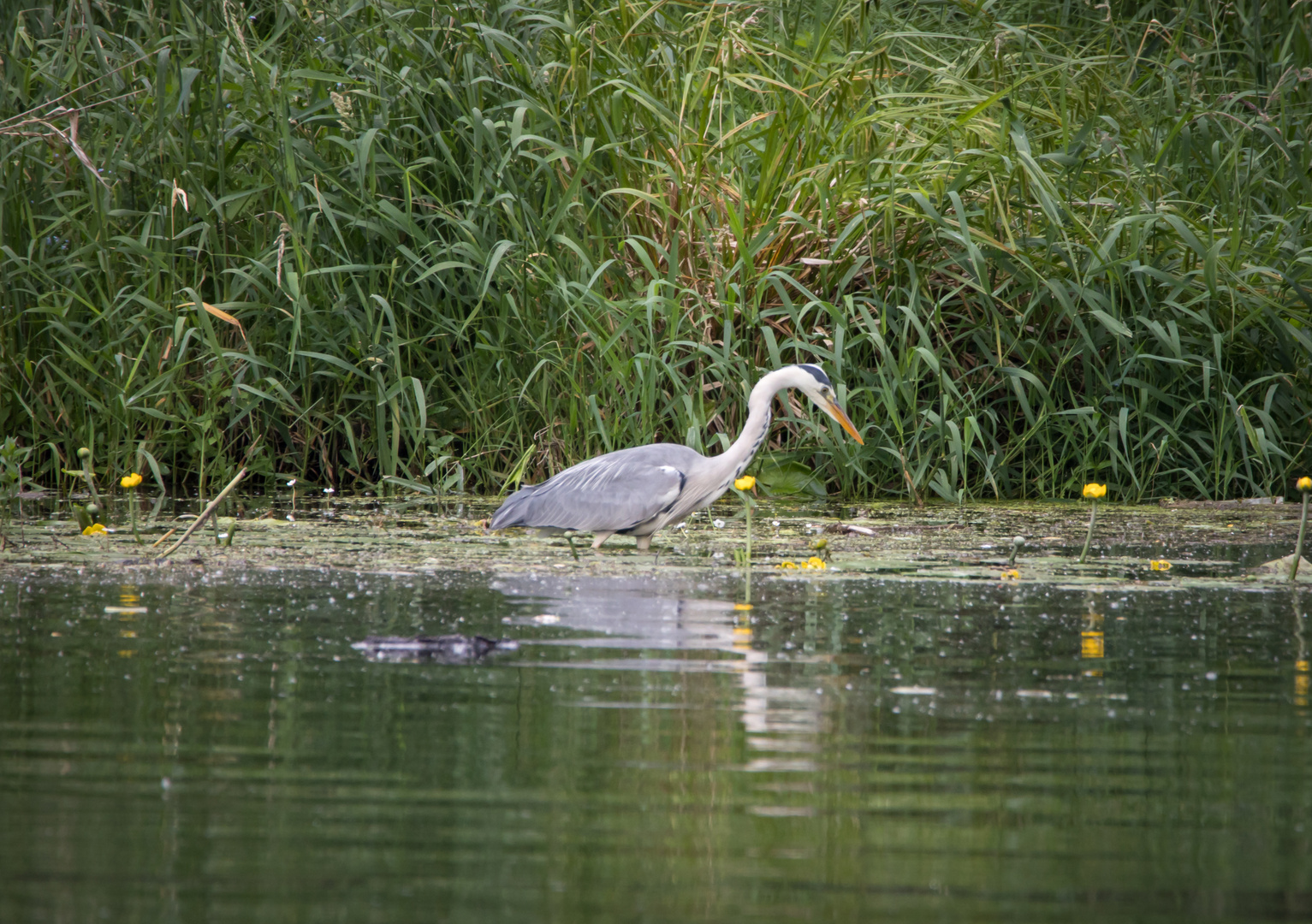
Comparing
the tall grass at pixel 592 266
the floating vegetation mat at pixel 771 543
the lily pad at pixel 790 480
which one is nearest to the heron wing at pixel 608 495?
the floating vegetation mat at pixel 771 543

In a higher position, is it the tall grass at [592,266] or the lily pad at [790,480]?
the tall grass at [592,266]

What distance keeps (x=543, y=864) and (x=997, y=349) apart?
16.4ft

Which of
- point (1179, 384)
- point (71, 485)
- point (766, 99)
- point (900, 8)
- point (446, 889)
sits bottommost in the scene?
point (446, 889)

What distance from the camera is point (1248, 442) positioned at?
265 inches

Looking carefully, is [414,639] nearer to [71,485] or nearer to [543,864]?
[543,864]

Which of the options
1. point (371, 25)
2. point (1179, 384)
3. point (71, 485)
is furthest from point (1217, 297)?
point (71, 485)

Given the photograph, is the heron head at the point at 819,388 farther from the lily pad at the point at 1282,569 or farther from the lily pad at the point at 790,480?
the lily pad at the point at 1282,569

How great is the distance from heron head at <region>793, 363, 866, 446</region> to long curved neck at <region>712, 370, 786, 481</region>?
0.25 feet

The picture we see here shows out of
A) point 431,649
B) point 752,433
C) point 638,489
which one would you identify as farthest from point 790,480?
point 431,649

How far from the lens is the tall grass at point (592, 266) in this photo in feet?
21.6

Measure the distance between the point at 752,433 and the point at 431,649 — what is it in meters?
2.44

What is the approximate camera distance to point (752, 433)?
18.5 feet

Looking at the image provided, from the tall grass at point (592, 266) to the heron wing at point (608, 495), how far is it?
2.78 ft

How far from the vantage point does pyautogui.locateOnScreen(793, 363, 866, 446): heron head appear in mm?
5770
